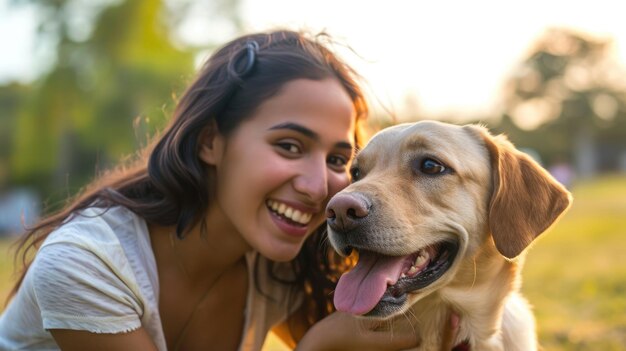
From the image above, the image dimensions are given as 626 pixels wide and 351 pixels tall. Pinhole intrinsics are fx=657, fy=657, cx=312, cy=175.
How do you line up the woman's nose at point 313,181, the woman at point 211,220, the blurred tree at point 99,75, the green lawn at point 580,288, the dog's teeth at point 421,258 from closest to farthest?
the dog's teeth at point 421,258, the woman at point 211,220, the woman's nose at point 313,181, the green lawn at point 580,288, the blurred tree at point 99,75

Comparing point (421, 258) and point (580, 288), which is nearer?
point (421, 258)

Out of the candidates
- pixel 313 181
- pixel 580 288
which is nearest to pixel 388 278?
pixel 313 181

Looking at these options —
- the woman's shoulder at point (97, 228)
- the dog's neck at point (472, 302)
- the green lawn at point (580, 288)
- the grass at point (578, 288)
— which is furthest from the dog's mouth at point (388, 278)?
the green lawn at point (580, 288)

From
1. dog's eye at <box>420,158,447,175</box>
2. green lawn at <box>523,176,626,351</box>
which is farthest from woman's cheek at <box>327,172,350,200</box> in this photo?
green lawn at <box>523,176,626,351</box>

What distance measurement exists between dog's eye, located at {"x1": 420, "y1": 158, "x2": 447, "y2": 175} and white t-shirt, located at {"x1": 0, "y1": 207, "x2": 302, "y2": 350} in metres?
1.47

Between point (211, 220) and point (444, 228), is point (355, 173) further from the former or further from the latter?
point (211, 220)

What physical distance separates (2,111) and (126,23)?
21.4 meters

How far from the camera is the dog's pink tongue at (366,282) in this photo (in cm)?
277

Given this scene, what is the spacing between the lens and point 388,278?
283 centimetres

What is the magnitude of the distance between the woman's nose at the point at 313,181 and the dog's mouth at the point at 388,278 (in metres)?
0.52

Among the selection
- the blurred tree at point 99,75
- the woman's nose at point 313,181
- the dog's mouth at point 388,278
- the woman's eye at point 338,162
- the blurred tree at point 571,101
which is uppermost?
the woman's nose at point 313,181

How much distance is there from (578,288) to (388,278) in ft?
20.0

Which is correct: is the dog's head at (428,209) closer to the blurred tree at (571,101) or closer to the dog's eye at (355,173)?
the dog's eye at (355,173)

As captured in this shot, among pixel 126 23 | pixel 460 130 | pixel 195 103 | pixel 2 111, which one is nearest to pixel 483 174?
pixel 460 130
